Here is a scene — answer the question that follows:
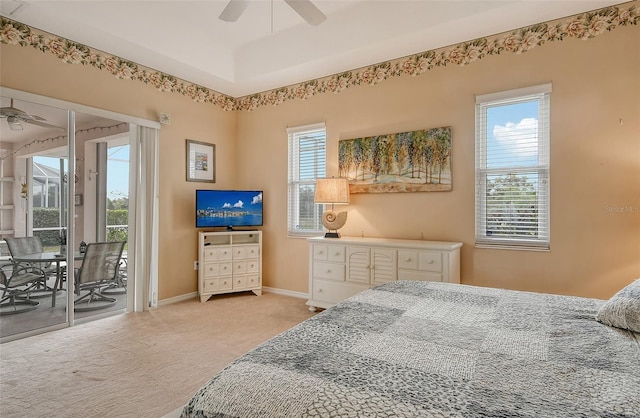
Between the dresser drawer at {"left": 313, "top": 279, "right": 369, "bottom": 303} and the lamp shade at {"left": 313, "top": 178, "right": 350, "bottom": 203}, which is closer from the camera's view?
the dresser drawer at {"left": 313, "top": 279, "right": 369, "bottom": 303}

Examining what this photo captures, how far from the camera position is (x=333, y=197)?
379 centimetres

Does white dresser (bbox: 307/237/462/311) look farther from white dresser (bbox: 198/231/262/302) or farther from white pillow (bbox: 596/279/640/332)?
white pillow (bbox: 596/279/640/332)

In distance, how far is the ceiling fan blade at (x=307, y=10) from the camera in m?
2.36

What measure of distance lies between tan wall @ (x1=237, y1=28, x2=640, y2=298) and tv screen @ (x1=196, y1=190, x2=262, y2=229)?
117cm

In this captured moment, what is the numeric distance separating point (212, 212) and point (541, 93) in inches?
148

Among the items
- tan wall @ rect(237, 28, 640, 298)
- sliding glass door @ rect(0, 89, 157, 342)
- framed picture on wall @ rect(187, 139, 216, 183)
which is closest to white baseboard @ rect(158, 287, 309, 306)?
sliding glass door @ rect(0, 89, 157, 342)

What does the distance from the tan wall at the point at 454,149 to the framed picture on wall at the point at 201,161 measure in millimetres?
101

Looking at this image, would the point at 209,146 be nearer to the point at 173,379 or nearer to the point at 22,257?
the point at 22,257

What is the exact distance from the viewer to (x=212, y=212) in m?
4.39

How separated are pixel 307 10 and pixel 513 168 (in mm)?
2272

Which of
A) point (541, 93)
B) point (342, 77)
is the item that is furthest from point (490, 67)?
point (342, 77)

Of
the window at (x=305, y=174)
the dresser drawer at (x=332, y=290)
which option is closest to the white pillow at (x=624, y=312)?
the dresser drawer at (x=332, y=290)

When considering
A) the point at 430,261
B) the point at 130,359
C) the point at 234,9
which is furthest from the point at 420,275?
the point at 234,9

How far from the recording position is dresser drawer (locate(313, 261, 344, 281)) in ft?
12.0
